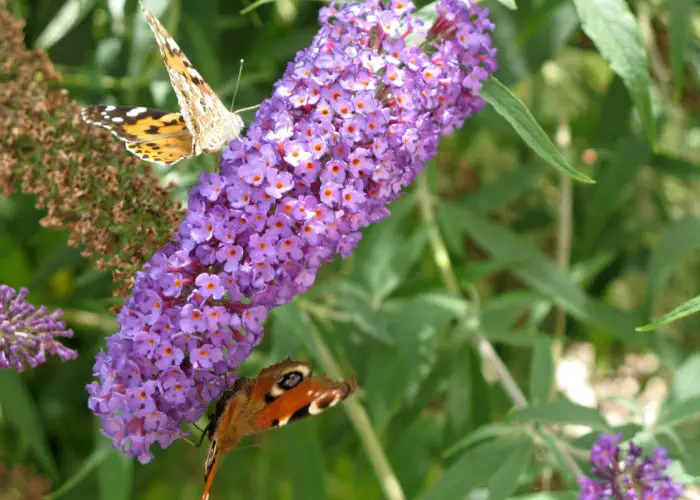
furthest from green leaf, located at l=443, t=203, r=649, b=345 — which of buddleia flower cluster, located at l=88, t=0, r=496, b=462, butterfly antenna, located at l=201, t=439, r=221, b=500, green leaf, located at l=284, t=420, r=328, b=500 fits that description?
butterfly antenna, located at l=201, t=439, r=221, b=500

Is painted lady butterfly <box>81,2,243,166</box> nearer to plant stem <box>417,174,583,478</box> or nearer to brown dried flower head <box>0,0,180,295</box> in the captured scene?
brown dried flower head <box>0,0,180,295</box>

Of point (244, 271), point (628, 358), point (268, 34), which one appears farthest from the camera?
point (628, 358)

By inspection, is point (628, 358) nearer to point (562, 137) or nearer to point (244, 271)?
point (562, 137)

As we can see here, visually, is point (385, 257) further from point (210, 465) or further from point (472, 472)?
point (210, 465)

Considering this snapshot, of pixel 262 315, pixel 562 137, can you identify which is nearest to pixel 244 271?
pixel 262 315

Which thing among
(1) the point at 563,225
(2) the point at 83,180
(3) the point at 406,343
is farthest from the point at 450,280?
(2) the point at 83,180
